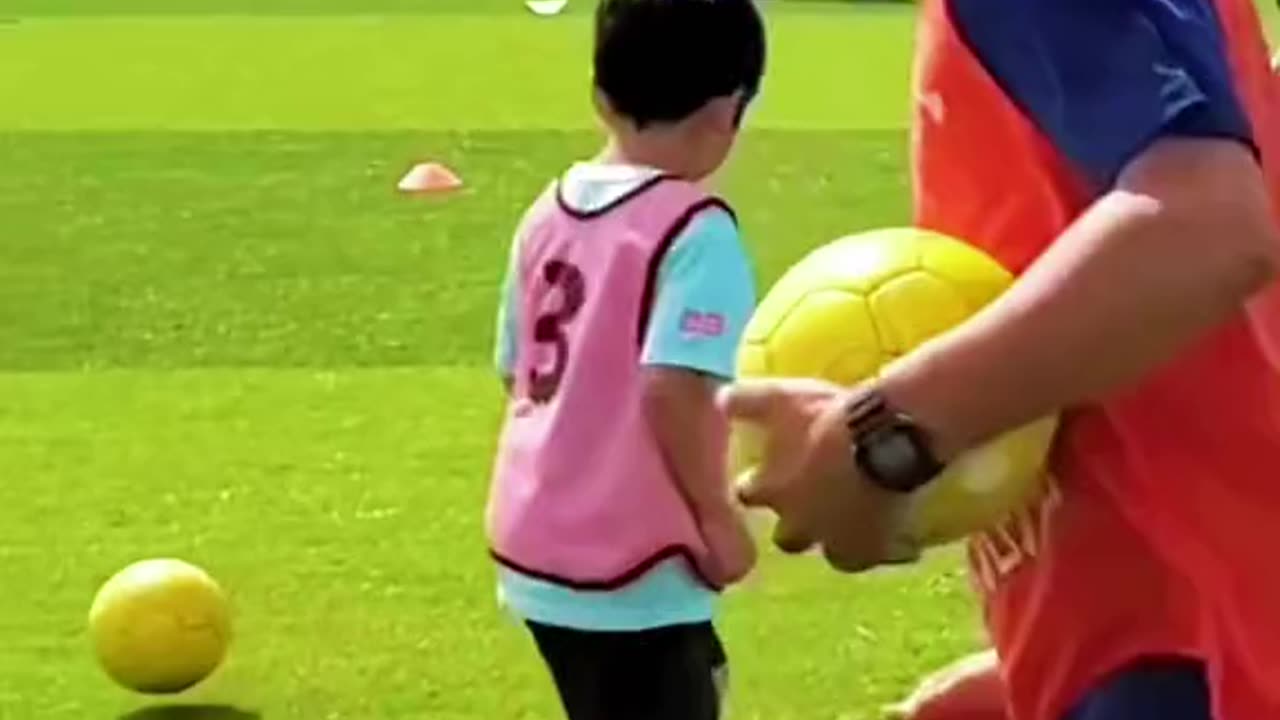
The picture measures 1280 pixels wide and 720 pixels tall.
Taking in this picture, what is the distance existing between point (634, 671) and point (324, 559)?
119 inches

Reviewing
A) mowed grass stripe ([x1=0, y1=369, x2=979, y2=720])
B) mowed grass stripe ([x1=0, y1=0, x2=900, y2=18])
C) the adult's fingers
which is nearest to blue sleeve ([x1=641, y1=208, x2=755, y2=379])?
mowed grass stripe ([x1=0, y1=369, x2=979, y2=720])

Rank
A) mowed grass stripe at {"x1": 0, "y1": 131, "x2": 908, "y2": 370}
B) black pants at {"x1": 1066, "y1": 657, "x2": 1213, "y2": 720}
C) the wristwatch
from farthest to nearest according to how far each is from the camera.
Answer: mowed grass stripe at {"x1": 0, "y1": 131, "x2": 908, "y2": 370}
black pants at {"x1": 1066, "y1": 657, "x2": 1213, "y2": 720}
the wristwatch

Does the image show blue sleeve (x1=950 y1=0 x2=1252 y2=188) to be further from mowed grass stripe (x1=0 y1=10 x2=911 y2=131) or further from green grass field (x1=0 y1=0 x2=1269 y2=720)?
mowed grass stripe (x1=0 y1=10 x2=911 y2=131)

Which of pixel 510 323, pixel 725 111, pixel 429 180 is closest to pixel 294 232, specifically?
pixel 429 180

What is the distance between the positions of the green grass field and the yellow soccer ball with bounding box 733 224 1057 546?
0.26 m

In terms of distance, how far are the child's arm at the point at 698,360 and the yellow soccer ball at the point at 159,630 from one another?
215 centimetres

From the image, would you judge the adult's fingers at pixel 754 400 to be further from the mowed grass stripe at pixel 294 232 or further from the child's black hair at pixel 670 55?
the mowed grass stripe at pixel 294 232

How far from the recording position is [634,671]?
4.98 m

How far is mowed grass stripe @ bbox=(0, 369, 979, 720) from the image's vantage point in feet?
22.2

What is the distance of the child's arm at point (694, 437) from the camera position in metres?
4.72

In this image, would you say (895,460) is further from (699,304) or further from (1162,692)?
(699,304)

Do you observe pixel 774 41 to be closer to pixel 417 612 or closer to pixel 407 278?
pixel 407 278

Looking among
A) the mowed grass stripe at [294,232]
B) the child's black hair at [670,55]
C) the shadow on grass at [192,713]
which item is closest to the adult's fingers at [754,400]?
the child's black hair at [670,55]

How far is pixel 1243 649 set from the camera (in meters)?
2.51
